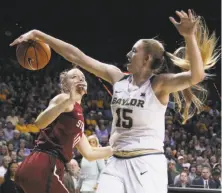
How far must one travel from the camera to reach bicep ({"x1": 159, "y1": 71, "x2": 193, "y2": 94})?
3321 mm

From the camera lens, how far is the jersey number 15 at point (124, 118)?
3.54 metres

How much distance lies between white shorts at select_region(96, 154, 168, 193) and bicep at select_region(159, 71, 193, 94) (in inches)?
18.8

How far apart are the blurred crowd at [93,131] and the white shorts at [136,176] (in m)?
3.18

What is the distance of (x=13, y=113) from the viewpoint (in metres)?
11.7

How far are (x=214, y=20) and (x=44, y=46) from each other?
15.0 meters

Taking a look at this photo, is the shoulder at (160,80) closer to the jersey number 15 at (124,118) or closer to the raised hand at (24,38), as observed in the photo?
the jersey number 15 at (124,118)

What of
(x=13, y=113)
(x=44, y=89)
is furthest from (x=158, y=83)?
(x=44, y=89)

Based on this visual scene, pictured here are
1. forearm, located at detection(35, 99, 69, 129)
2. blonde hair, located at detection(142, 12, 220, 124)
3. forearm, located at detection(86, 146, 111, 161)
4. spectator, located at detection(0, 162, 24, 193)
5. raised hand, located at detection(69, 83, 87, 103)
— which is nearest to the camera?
blonde hair, located at detection(142, 12, 220, 124)

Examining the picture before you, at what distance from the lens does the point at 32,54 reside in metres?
4.63

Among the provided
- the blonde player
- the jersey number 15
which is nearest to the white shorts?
the blonde player

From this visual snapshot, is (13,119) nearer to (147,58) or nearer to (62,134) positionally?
(62,134)

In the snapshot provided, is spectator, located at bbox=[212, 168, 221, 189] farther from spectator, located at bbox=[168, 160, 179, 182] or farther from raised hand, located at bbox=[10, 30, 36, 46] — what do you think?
raised hand, located at bbox=[10, 30, 36, 46]

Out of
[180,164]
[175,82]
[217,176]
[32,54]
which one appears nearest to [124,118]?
[175,82]

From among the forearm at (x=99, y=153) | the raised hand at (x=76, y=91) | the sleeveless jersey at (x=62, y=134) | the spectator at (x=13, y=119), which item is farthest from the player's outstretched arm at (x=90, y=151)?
the spectator at (x=13, y=119)
